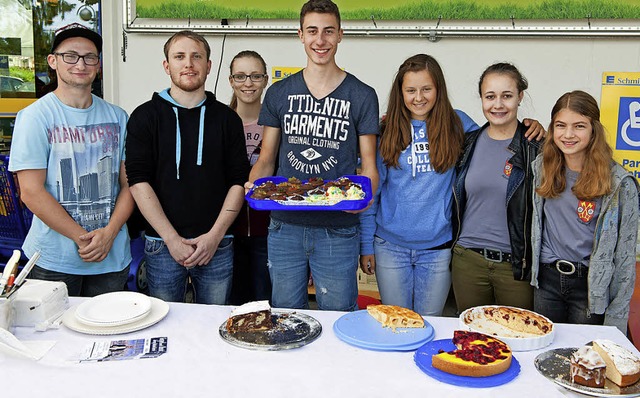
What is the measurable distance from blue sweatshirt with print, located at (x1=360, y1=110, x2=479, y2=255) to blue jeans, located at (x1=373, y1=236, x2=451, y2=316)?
0.04 m

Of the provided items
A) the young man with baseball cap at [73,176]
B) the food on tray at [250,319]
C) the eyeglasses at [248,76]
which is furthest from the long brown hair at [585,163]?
the young man with baseball cap at [73,176]

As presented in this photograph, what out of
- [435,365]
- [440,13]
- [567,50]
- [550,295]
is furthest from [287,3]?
[435,365]

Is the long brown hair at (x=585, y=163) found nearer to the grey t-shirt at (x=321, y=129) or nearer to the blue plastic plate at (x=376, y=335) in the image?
the grey t-shirt at (x=321, y=129)

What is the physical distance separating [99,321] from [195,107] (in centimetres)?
113

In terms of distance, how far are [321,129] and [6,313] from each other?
1.44 metres

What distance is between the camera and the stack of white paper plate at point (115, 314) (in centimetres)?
194

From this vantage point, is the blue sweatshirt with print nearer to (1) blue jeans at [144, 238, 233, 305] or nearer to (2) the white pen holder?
(1) blue jeans at [144, 238, 233, 305]

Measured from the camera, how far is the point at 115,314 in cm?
202

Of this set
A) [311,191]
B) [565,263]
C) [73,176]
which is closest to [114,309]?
[73,176]

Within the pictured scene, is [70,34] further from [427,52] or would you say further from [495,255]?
[427,52]

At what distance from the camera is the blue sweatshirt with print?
2.68m

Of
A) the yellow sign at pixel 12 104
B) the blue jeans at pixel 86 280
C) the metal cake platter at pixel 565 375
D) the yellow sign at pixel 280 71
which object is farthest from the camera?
the yellow sign at pixel 12 104

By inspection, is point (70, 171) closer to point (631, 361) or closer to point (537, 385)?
point (537, 385)

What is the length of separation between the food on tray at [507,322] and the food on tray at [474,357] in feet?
0.47
